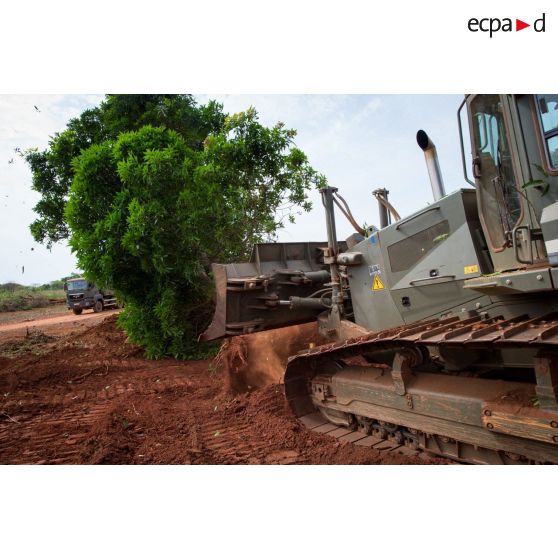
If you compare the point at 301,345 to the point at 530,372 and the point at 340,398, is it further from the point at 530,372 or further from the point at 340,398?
the point at 530,372

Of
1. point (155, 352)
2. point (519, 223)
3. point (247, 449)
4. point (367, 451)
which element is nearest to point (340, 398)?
point (367, 451)

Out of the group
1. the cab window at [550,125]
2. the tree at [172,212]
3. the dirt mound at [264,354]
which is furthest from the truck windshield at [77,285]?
the cab window at [550,125]

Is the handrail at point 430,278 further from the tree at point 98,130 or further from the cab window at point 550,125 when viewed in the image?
the tree at point 98,130

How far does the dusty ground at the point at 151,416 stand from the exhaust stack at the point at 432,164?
2.57m

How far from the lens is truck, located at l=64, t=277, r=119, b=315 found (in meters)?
20.2

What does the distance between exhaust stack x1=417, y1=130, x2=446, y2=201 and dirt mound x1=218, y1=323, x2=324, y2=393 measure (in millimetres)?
2618

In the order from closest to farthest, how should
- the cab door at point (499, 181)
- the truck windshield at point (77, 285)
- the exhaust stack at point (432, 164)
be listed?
the cab door at point (499, 181)
the exhaust stack at point (432, 164)
the truck windshield at point (77, 285)

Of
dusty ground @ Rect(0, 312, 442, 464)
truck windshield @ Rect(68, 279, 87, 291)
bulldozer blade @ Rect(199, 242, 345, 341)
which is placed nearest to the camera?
dusty ground @ Rect(0, 312, 442, 464)

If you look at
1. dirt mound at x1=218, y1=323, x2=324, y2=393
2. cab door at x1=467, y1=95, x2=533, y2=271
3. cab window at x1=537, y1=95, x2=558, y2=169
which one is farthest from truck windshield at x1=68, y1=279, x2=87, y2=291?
cab window at x1=537, y1=95, x2=558, y2=169

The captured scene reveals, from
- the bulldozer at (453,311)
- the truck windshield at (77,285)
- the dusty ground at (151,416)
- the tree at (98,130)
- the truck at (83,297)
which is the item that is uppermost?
the tree at (98,130)

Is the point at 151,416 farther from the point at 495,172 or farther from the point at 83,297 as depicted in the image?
the point at 83,297

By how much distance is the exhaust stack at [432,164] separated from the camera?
423cm

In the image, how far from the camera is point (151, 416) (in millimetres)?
4914

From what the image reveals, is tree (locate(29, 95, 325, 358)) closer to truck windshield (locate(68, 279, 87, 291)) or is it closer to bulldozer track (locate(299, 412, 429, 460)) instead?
bulldozer track (locate(299, 412, 429, 460))
